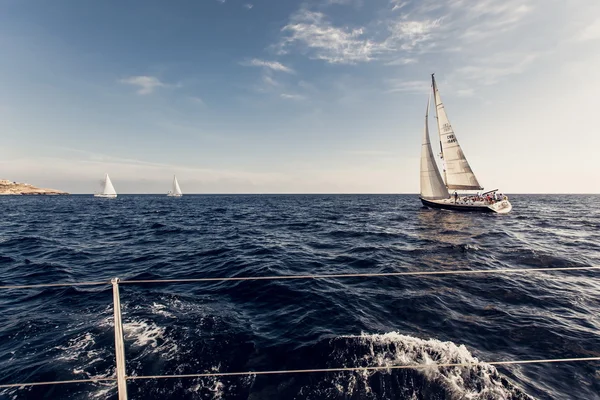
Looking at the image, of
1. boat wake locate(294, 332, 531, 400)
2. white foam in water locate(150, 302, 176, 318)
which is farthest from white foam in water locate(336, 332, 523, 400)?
white foam in water locate(150, 302, 176, 318)

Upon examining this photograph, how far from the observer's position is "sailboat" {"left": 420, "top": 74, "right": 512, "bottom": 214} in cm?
3594

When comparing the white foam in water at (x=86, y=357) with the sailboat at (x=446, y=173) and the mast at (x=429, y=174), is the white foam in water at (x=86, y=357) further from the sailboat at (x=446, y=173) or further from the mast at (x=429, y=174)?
the mast at (x=429, y=174)

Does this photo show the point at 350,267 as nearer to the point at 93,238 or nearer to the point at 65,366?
the point at 65,366

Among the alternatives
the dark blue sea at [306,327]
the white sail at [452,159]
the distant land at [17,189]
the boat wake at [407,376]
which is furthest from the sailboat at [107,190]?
the boat wake at [407,376]

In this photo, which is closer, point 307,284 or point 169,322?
point 169,322

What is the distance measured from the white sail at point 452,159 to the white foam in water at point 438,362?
37.7 m

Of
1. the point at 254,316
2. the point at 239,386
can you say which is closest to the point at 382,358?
the point at 239,386

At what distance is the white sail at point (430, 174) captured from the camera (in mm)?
37500

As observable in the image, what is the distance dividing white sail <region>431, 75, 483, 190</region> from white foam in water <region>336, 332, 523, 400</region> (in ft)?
124

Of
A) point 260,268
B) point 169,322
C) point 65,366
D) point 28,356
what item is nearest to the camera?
point 65,366

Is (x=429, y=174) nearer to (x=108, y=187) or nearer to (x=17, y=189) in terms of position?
(x=108, y=187)

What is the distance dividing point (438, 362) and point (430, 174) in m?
37.7

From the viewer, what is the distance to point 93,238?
18.6m

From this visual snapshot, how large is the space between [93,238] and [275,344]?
19.6 metres
